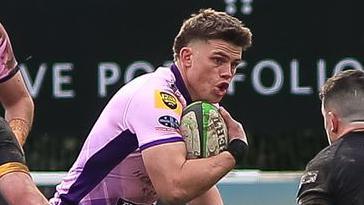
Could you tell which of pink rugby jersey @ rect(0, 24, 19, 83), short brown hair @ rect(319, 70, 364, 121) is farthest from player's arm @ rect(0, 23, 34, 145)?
short brown hair @ rect(319, 70, 364, 121)

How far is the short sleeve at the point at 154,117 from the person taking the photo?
17.9 ft

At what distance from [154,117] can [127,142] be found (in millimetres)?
207

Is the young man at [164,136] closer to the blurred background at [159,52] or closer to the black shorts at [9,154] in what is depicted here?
the black shorts at [9,154]

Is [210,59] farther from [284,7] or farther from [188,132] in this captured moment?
[284,7]

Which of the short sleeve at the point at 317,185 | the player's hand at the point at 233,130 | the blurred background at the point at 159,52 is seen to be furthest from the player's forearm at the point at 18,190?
the blurred background at the point at 159,52

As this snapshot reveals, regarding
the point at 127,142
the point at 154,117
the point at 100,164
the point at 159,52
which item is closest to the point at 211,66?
the point at 154,117

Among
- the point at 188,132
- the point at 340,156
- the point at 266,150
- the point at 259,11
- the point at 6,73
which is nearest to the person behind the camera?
the point at 340,156

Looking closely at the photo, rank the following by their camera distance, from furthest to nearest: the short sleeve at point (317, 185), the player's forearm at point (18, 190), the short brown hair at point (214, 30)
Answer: the short brown hair at point (214, 30)
the short sleeve at point (317, 185)
the player's forearm at point (18, 190)

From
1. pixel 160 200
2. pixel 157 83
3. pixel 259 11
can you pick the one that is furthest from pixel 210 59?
pixel 259 11

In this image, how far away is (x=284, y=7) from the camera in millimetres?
8453

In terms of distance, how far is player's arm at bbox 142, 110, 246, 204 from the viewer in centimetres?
539

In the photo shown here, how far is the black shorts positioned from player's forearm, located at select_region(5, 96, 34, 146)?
4.89 feet

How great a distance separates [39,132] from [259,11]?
1.48 m

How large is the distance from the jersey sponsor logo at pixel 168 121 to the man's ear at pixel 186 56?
10.9 inches
